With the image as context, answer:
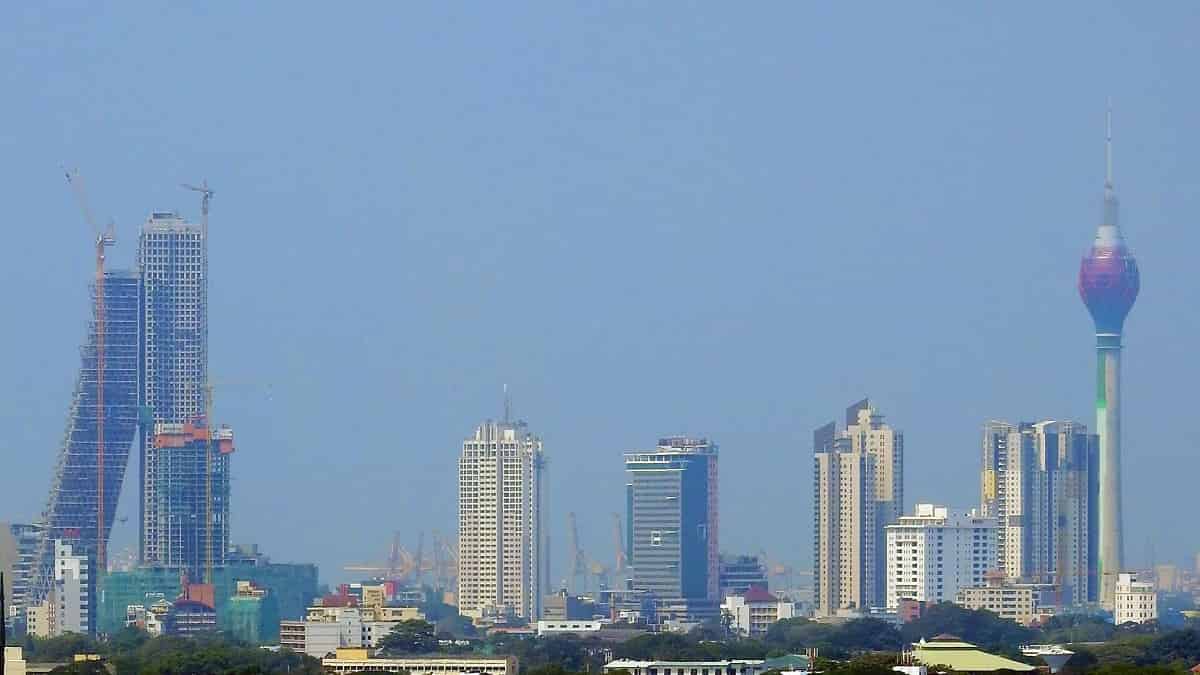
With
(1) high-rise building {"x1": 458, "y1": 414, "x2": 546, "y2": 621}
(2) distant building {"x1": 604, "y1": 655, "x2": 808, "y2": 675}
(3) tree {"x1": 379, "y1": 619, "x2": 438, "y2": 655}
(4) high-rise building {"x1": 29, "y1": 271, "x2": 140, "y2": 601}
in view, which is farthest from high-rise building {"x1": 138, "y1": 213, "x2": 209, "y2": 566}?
(2) distant building {"x1": 604, "y1": 655, "x2": 808, "y2": 675}

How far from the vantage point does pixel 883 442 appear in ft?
582

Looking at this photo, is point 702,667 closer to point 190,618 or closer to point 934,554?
point 190,618

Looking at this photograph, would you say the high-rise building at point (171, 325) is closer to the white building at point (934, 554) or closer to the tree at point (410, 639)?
the white building at point (934, 554)

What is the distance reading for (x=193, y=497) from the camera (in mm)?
161125

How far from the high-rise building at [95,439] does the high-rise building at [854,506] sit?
128 feet

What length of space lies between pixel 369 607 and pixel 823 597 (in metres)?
54.7

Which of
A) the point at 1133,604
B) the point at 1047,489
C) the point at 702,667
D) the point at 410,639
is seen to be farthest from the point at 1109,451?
the point at 702,667

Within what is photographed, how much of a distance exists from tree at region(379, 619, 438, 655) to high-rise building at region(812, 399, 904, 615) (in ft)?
204

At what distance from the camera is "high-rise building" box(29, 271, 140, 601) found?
521 ft

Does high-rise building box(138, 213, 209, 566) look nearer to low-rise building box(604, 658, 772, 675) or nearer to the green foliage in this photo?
the green foliage

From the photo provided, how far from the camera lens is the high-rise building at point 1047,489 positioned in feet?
602

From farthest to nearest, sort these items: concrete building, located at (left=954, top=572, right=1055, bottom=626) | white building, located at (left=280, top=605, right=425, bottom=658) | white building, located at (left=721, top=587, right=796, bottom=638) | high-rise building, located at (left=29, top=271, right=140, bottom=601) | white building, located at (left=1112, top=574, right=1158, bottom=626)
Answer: high-rise building, located at (left=29, top=271, right=140, bottom=601)
concrete building, located at (left=954, top=572, right=1055, bottom=626)
white building, located at (left=1112, top=574, right=1158, bottom=626)
white building, located at (left=721, top=587, right=796, bottom=638)
white building, located at (left=280, top=605, right=425, bottom=658)

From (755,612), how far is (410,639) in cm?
4783

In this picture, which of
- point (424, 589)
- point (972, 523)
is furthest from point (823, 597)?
point (424, 589)
